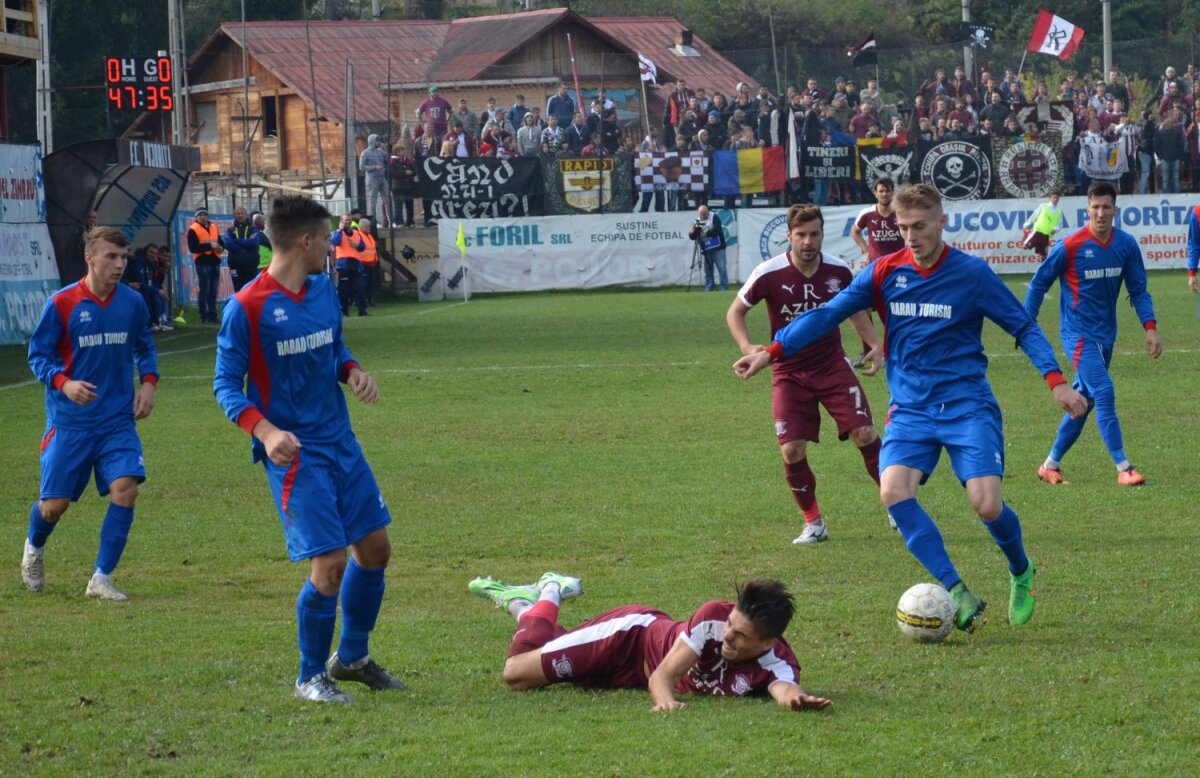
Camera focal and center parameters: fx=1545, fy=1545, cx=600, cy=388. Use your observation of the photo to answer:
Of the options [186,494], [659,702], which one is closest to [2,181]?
[186,494]

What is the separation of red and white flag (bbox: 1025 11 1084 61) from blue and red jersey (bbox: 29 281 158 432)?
3338cm

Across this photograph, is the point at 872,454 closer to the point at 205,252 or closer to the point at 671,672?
the point at 671,672

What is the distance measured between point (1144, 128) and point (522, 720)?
33267mm

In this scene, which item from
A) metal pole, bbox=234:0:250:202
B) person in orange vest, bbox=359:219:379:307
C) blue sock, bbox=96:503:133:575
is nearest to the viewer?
blue sock, bbox=96:503:133:575

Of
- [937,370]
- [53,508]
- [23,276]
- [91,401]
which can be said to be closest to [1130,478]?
[937,370]

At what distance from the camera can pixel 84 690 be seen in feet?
21.0

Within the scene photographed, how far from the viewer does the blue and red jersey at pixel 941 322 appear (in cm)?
716

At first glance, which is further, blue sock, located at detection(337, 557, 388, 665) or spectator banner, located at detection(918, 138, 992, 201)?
spectator banner, located at detection(918, 138, 992, 201)

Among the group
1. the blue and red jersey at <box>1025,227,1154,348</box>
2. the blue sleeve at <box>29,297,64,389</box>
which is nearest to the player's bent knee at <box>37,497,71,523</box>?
the blue sleeve at <box>29,297,64,389</box>

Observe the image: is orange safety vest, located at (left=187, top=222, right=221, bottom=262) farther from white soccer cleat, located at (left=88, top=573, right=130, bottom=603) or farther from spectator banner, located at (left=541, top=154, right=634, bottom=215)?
white soccer cleat, located at (left=88, top=573, right=130, bottom=603)

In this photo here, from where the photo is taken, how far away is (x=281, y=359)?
238 inches

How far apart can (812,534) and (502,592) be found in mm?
2672

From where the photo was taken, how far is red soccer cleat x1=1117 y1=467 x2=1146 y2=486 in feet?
36.0

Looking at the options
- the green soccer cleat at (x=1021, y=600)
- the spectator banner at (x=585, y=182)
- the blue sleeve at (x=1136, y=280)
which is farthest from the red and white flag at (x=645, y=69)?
the green soccer cleat at (x=1021, y=600)
